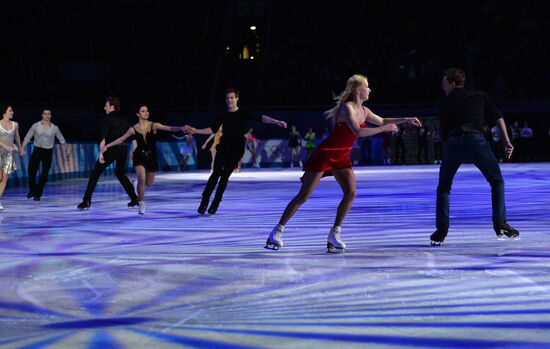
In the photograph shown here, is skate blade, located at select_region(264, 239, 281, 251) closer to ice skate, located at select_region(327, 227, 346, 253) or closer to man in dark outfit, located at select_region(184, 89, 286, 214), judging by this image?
ice skate, located at select_region(327, 227, 346, 253)

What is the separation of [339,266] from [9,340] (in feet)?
10.9

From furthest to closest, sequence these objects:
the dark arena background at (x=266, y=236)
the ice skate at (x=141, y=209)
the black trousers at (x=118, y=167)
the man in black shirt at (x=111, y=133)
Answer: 1. the black trousers at (x=118, y=167)
2. the man in black shirt at (x=111, y=133)
3. the ice skate at (x=141, y=209)
4. the dark arena background at (x=266, y=236)

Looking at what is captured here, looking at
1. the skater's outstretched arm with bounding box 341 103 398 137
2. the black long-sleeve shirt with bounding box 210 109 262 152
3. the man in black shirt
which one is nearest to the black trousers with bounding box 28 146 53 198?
the man in black shirt

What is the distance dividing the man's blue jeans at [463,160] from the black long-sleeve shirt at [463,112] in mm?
86

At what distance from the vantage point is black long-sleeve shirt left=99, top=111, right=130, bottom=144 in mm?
14656

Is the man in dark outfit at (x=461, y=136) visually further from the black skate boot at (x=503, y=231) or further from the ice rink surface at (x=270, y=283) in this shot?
the ice rink surface at (x=270, y=283)

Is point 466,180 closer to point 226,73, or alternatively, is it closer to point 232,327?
point 232,327

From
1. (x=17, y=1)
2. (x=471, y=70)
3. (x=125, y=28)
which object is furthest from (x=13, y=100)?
(x=471, y=70)

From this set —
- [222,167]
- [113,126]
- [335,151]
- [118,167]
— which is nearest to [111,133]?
[113,126]

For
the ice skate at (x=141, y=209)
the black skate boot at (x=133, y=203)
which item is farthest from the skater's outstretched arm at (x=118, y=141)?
the ice skate at (x=141, y=209)

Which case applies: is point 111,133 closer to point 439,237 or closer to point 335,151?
point 335,151

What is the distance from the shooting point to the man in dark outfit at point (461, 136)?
29.2ft

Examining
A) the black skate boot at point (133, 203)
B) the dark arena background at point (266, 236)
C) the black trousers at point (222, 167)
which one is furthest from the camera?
the black skate boot at point (133, 203)

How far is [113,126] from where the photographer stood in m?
14.7
